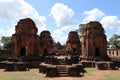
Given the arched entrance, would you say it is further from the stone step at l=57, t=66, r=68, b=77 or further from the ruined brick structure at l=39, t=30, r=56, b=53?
the ruined brick structure at l=39, t=30, r=56, b=53

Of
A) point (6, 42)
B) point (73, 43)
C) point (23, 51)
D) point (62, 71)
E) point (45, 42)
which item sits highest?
point (6, 42)

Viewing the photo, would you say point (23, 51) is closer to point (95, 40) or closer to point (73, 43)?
point (95, 40)

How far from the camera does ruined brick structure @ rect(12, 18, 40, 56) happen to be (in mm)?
25969

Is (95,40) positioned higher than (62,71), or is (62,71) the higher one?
(95,40)

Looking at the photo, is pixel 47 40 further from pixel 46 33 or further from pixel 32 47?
pixel 32 47

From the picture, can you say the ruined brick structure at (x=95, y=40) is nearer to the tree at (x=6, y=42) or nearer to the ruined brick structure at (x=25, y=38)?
the ruined brick structure at (x=25, y=38)

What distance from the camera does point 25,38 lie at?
2589 centimetres

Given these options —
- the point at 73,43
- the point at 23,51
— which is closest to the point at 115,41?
the point at 73,43

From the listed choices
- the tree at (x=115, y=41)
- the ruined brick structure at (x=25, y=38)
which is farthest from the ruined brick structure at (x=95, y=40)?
the tree at (x=115, y=41)

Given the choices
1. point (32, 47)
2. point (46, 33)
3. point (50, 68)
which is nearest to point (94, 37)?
point (32, 47)

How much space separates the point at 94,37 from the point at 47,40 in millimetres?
14788

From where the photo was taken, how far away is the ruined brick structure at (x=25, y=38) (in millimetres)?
25969

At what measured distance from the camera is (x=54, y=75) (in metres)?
15.5

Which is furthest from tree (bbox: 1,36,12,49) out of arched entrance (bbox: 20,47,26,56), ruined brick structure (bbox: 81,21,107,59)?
ruined brick structure (bbox: 81,21,107,59)
